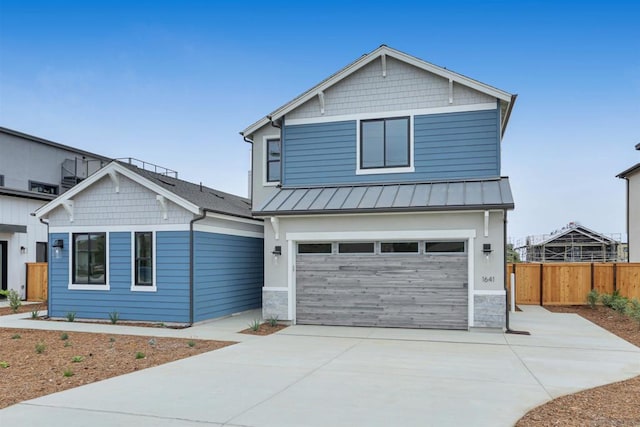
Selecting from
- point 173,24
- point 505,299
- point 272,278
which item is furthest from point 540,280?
point 173,24

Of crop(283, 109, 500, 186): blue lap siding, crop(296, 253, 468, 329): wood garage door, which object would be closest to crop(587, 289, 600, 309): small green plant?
crop(283, 109, 500, 186): blue lap siding

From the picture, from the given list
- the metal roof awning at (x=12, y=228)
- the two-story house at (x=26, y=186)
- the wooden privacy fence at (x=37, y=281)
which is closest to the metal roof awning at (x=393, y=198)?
the wooden privacy fence at (x=37, y=281)

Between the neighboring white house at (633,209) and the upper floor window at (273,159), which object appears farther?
the neighboring white house at (633,209)

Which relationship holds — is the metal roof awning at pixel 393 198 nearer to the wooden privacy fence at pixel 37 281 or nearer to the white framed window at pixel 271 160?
the white framed window at pixel 271 160

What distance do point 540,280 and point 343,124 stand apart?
31.8 ft

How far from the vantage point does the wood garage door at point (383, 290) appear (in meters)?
11.9

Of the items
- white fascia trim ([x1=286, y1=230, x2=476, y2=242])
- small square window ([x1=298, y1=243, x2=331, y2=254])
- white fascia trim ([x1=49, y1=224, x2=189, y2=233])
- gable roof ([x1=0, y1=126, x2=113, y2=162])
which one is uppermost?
gable roof ([x1=0, y1=126, x2=113, y2=162])

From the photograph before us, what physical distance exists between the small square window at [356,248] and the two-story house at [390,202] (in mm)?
27

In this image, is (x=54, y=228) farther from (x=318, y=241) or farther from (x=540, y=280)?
(x=540, y=280)

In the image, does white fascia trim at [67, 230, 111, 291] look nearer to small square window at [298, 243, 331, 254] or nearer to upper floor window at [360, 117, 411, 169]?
small square window at [298, 243, 331, 254]

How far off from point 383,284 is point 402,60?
6.09 m

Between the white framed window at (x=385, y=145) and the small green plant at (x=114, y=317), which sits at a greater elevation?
the white framed window at (x=385, y=145)

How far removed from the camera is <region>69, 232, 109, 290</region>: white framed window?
13.7 m

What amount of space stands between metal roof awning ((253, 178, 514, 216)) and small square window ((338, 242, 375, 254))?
1085 mm
